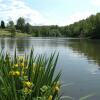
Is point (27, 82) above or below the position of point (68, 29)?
above

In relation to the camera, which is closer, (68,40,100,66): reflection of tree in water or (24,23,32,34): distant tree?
(68,40,100,66): reflection of tree in water

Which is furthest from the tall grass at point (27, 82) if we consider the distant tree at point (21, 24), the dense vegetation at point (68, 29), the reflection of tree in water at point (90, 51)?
the distant tree at point (21, 24)

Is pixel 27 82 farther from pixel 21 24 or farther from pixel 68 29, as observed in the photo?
pixel 21 24

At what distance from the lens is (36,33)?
183750 millimetres

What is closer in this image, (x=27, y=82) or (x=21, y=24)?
(x=27, y=82)

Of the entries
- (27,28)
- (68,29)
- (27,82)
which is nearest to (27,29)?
(27,28)

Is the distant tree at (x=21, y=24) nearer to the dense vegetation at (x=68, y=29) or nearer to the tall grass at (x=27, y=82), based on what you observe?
the dense vegetation at (x=68, y=29)

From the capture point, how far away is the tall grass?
14.8ft

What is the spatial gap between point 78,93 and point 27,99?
7.49 meters

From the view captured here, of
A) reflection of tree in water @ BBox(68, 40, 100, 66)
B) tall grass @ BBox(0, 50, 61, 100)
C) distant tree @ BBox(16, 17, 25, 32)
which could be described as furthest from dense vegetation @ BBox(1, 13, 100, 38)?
tall grass @ BBox(0, 50, 61, 100)

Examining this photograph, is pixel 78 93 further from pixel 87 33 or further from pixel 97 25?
pixel 87 33

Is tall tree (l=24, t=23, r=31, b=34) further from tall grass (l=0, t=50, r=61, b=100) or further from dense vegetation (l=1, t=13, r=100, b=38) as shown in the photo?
tall grass (l=0, t=50, r=61, b=100)

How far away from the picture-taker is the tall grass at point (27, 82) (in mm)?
4508

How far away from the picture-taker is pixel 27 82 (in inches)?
175
